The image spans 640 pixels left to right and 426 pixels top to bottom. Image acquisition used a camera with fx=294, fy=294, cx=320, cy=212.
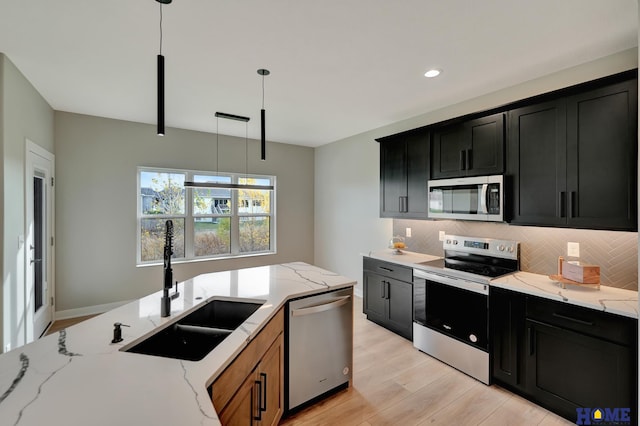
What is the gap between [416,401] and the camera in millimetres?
2359

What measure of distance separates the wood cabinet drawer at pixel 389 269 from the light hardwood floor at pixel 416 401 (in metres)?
0.82

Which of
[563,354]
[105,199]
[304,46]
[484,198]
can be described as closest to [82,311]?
[105,199]

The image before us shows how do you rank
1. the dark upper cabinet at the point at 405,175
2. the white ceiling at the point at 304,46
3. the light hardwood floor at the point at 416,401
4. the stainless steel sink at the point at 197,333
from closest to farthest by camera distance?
the stainless steel sink at the point at 197,333
the white ceiling at the point at 304,46
the light hardwood floor at the point at 416,401
the dark upper cabinet at the point at 405,175

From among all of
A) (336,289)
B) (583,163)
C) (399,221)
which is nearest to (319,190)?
(399,221)

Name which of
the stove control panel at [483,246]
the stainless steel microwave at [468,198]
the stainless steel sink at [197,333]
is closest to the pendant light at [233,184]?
the stainless steel sink at [197,333]

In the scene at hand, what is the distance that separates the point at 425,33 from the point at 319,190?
3.96 meters

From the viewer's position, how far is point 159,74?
1.65 m

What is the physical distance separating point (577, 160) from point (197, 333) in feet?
9.61

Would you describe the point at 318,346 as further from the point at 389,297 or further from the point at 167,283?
the point at 389,297

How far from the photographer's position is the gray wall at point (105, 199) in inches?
153

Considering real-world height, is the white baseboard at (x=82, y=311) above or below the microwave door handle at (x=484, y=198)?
below

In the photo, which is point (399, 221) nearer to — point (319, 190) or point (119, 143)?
point (319, 190)

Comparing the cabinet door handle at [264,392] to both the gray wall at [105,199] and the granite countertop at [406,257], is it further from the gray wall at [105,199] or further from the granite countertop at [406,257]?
the gray wall at [105,199]

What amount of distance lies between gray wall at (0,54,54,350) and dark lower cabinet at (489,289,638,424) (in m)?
4.08
